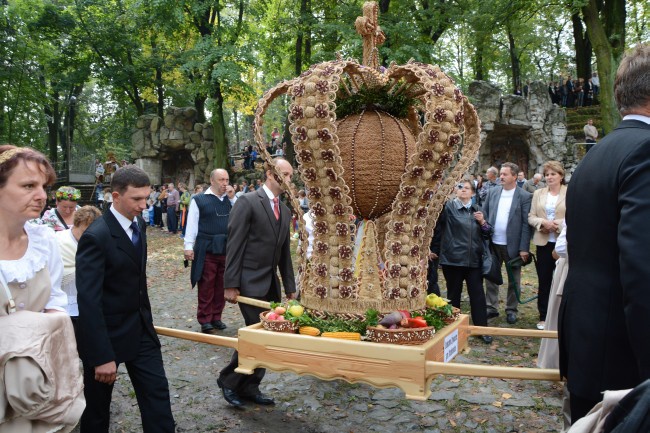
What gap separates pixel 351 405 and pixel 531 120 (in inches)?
836

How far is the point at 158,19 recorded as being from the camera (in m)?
20.1

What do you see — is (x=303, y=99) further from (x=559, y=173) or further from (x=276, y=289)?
(x=559, y=173)

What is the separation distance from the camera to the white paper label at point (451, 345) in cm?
314

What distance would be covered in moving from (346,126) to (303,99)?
1.40 feet

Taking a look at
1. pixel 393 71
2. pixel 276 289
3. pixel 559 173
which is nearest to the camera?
pixel 393 71

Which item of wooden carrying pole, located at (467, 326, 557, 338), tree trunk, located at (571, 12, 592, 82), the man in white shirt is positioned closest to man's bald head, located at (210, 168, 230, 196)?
wooden carrying pole, located at (467, 326, 557, 338)

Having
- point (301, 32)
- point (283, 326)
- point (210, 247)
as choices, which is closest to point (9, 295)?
point (283, 326)

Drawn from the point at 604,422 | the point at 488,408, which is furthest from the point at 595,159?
the point at 488,408

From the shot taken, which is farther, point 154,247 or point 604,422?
point 154,247

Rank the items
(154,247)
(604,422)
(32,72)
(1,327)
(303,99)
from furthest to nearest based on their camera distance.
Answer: (32,72) → (154,247) → (303,99) → (1,327) → (604,422)

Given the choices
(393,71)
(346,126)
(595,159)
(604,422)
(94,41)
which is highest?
(94,41)

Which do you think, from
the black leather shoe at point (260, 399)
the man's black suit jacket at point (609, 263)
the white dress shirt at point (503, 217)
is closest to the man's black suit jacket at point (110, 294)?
the black leather shoe at point (260, 399)

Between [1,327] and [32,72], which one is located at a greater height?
[32,72]

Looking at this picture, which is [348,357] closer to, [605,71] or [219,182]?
[219,182]
